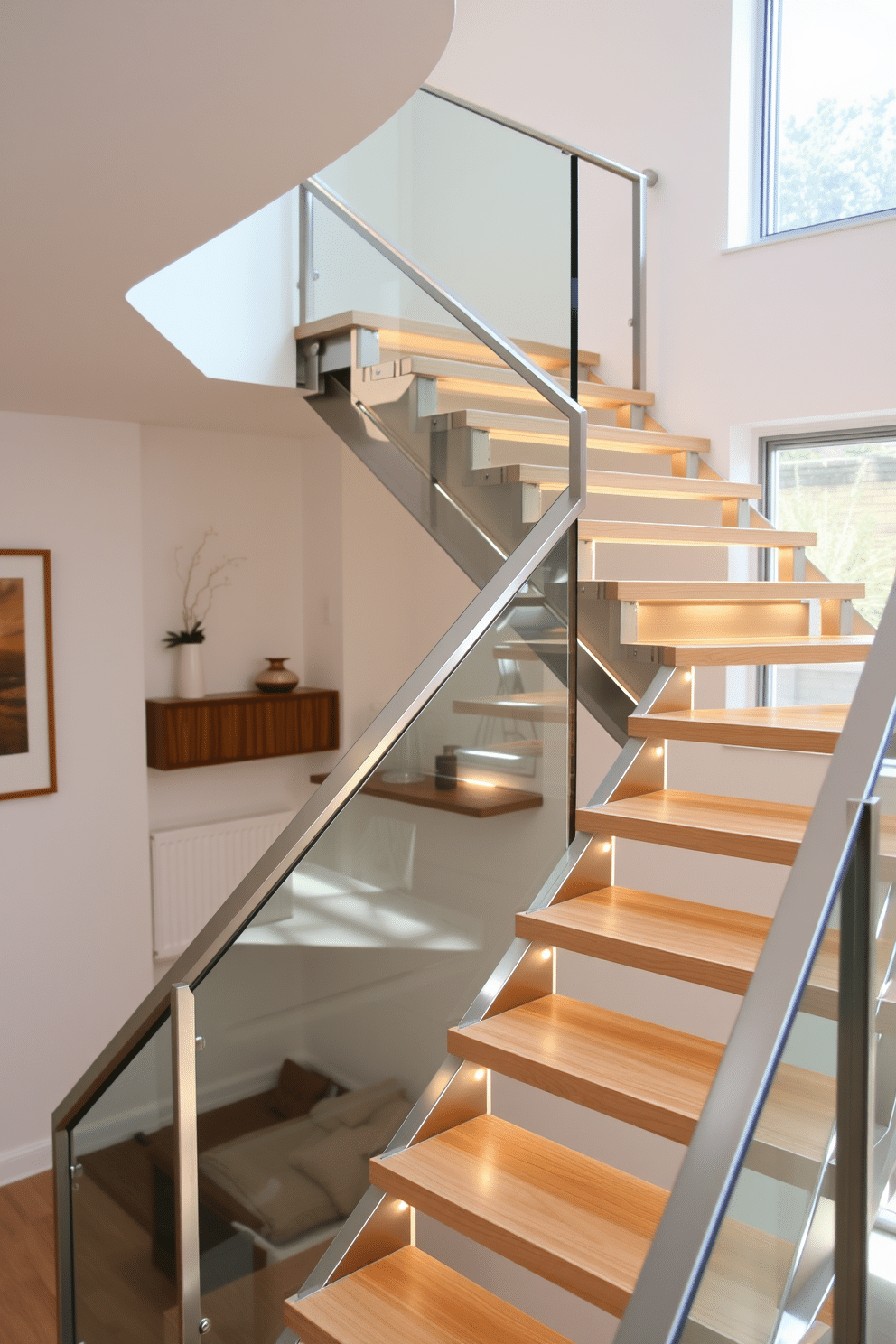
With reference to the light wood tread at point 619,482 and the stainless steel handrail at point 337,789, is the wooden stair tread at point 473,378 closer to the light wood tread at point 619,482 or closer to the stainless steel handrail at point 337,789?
the stainless steel handrail at point 337,789

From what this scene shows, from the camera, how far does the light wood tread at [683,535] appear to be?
117 inches

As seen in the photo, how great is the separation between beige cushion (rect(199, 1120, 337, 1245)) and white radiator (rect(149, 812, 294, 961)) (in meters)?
3.05

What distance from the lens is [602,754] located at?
4.84 metres

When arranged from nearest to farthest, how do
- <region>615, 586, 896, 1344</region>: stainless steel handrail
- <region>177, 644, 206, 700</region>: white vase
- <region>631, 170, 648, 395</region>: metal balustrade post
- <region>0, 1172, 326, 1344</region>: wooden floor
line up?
1. <region>615, 586, 896, 1344</region>: stainless steel handrail
2. <region>0, 1172, 326, 1344</region>: wooden floor
3. <region>631, 170, 648, 395</region>: metal balustrade post
4. <region>177, 644, 206, 700</region>: white vase

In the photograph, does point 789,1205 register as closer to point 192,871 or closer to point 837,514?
point 837,514

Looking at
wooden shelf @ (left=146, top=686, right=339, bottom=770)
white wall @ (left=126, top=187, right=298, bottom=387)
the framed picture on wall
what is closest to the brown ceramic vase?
wooden shelf @ (left=146, top=686, right=339, bottom=770)

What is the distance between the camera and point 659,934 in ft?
7.86

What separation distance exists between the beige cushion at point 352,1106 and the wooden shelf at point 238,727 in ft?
10.2

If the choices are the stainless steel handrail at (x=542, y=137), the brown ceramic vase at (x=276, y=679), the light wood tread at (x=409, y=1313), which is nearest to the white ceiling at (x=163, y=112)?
the stainless steel handrail at (x=542, y=137)

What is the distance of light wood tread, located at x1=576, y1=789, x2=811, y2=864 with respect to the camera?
2.42 m

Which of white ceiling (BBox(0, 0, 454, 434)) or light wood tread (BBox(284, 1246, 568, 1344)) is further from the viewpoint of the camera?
light wood tread (BBox(284, 1246, 568, 1344))

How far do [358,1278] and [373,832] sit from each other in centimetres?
86

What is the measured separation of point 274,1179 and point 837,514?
3244mm

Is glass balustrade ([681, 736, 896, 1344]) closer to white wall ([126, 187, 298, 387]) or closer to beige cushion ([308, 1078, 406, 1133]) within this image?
beige cushion ([308, 1078, 406, 1133])
